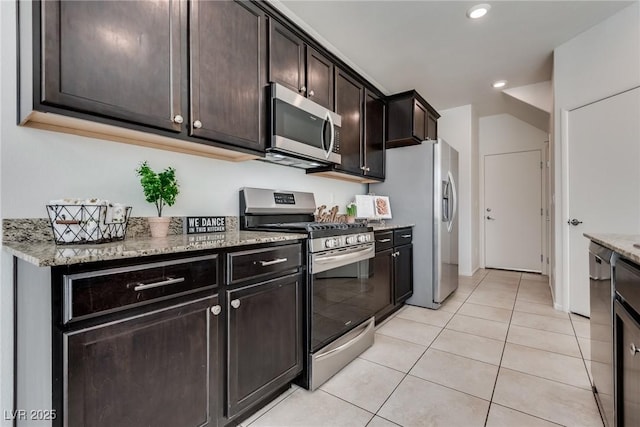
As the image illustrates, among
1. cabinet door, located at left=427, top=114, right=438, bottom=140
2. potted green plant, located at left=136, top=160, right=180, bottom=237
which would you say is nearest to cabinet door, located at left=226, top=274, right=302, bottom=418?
potted green plant, located at left=136, top=160, right=180, bottom=237

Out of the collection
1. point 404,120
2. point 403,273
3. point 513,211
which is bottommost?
point 403,273

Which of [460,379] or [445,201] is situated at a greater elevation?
[445,201]

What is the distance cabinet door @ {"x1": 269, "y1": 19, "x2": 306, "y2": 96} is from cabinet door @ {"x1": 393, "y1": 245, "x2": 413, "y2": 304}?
179 centimetres

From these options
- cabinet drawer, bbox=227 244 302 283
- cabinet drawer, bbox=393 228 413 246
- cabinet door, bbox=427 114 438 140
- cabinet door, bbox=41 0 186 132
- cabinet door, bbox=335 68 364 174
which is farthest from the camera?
cabinet door, bbox=427 114 438 140

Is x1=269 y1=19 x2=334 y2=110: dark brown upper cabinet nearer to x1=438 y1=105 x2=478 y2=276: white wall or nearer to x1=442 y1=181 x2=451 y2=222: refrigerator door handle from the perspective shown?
x1=442 y1=181 x2=451 y2=222: refrigerator door handle

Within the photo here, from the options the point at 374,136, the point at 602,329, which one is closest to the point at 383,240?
the point at 374,136

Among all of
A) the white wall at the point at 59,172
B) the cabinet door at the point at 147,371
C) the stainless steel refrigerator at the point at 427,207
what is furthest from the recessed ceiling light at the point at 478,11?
the cabinet door at the point at 147,371

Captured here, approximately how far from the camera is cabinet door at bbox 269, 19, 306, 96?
1920 mm

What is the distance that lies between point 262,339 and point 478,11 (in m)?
2.86

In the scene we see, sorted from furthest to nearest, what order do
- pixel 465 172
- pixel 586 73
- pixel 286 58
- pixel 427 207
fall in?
1. pixel 465 172
2. pixel 427 207
3. pixel 586 73
4. pixel 286 58

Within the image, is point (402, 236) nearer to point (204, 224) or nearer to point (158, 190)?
point (204, 224)

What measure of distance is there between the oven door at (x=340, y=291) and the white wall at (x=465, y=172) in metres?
2.86

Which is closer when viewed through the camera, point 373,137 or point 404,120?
point 373,137

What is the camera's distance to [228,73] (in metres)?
1.65
